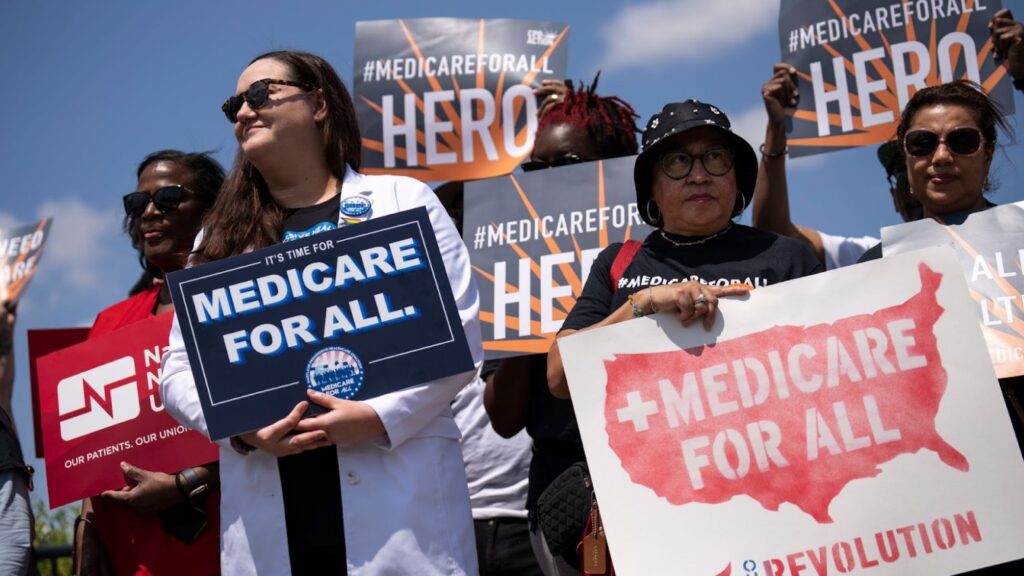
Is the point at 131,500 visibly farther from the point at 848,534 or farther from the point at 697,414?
the point at 848,534

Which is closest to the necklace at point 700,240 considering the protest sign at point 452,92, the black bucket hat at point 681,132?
the black bucket hat at point 681,132

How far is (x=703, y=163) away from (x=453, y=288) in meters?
0.84

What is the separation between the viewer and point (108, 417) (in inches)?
161

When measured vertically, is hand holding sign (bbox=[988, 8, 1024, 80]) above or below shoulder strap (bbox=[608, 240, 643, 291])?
above

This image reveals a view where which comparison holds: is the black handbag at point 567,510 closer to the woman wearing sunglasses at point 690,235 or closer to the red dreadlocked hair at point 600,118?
the woman wearing sunglasses at point 690,235

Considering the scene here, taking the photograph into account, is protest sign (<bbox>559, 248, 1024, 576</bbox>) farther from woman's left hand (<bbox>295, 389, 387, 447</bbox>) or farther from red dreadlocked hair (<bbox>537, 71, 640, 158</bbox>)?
red dreadlocked hair (<bbox>537, 71, 640, 158</bbox>)

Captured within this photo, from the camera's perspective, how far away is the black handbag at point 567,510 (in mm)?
3410

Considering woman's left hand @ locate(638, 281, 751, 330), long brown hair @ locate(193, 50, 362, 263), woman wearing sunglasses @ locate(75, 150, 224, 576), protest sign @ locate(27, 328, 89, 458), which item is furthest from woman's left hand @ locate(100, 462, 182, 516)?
woman's left hand @ locate(638, 281, 751, 330)

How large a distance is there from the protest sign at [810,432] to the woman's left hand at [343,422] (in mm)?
557

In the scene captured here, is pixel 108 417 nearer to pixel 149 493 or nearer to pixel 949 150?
pixel 149 493

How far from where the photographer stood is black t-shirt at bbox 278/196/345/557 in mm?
3191

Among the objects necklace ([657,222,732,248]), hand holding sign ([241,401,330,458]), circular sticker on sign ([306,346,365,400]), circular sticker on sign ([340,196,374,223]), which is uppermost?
circular sticker on sign ([340,196,374,223])

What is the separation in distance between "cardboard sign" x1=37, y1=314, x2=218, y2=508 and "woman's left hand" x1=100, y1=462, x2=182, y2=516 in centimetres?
5

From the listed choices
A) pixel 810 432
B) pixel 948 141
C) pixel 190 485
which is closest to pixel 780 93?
pixel 948 141
